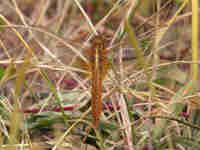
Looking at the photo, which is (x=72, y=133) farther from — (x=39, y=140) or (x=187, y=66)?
(x=187, y=66)

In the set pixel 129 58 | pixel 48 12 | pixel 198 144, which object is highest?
pixel 48 12

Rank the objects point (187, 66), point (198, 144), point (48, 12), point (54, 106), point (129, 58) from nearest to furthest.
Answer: point (198, 144), point (54, 106), point (129, 58), point (187, 66), point (48, 12)

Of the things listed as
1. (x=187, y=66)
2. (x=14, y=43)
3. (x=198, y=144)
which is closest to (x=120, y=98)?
(x=198, y=144)

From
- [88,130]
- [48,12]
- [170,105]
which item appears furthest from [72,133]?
[48,12]

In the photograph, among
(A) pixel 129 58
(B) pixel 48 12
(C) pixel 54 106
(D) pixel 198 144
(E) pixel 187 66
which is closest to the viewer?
(D) pixel 198 144

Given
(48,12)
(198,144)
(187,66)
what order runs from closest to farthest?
(198,144), (187,66), (48,12)

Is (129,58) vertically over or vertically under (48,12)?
under

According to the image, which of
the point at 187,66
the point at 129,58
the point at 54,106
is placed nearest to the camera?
the point at 54,106

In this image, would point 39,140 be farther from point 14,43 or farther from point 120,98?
point 14,43

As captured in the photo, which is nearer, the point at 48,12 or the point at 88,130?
the point at 88,130
